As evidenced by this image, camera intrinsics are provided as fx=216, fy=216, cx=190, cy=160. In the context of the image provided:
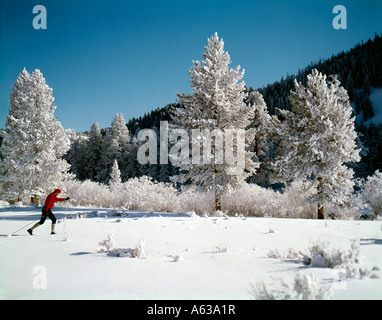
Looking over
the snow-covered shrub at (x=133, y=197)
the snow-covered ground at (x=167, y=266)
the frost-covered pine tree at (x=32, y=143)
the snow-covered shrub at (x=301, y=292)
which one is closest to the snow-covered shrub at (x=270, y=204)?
the snow-covered shrub at (x=133, y=197)

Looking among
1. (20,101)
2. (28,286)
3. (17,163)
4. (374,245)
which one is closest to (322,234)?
(374,245)

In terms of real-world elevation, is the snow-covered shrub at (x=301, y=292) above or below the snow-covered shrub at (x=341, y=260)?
above

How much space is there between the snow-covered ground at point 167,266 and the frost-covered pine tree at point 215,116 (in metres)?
6.51

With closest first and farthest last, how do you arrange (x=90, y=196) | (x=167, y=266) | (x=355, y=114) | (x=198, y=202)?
(x=167, y=266)
(x=198, y=202)
(x=90, y=196)
(x=355, y=114)

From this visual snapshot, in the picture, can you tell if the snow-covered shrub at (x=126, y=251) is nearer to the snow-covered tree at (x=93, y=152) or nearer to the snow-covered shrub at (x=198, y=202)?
the snow-covered shrub at (x=198, y=202)

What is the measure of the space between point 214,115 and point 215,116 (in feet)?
0.30

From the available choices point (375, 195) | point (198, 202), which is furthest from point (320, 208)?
point (198, 202)

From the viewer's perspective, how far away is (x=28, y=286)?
3078 millimetres

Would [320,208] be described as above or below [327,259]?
below

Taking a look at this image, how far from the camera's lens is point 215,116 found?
13.8 m

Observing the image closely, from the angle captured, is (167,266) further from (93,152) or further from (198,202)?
(93,152)

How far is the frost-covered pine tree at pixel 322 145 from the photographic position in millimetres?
12680

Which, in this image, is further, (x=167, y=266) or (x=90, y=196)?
(x=90, y=196)
